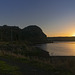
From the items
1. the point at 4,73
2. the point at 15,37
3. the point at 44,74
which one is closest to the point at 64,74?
the point at 44,74

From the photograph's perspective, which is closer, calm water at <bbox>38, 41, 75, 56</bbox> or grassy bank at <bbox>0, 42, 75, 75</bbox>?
grassy bank at <bbox>0, 42, 75, 75</bbox>

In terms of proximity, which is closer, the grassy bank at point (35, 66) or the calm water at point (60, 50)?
the grassy bank at point (35, 66)

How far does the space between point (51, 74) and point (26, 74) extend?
160 centimetres

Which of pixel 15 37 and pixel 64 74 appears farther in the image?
pixel 15 37

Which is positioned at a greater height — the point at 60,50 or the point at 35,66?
the point at 35,66

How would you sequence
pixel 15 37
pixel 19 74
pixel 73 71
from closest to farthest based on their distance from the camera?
pixel 19 74
pixel 73 71
pixel 15 37

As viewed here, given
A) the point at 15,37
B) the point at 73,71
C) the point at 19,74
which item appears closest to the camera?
the point at 19,74

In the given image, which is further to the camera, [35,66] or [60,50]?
[60,50]

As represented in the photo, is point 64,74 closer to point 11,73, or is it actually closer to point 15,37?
point 11,73

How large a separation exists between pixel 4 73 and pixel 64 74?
384 cm

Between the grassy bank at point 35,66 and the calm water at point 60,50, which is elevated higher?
the grassy bank at point 35,66

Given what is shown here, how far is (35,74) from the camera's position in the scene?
24.0 feet

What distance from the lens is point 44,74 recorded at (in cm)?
743

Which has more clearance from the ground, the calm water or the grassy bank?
the grassy bank
